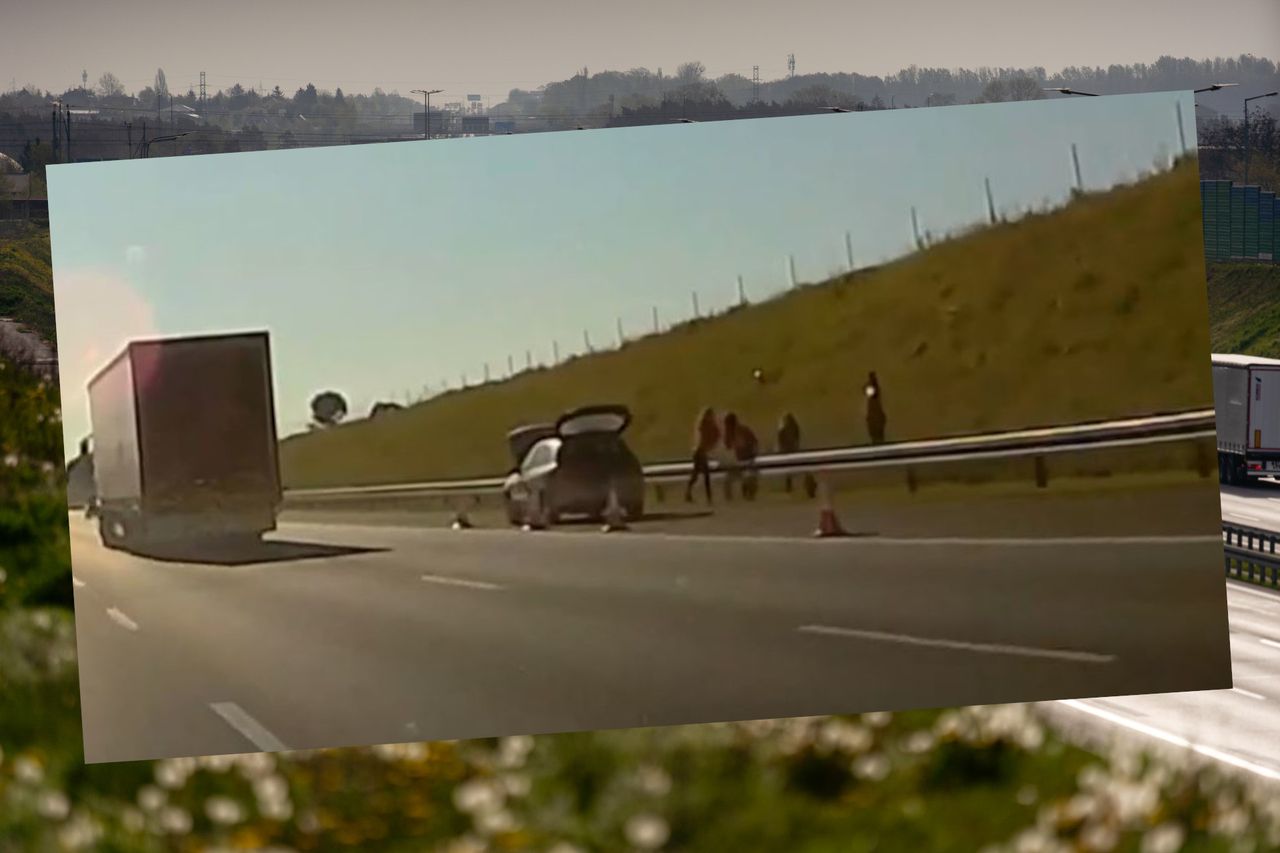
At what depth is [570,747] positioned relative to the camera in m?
5.99

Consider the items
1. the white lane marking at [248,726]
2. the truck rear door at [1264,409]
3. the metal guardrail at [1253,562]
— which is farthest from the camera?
the truck rear door at [1264,409]

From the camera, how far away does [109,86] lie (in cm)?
5019

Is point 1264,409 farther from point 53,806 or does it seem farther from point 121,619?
point 53,806

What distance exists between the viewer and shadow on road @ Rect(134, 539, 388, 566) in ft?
19.0

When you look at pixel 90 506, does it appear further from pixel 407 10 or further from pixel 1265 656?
pixel 407 10

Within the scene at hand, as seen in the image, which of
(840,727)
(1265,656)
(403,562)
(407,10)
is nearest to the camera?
(403,562)

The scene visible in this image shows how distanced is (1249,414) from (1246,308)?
1967 cm

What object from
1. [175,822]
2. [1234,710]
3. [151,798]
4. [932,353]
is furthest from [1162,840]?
[1234,710]

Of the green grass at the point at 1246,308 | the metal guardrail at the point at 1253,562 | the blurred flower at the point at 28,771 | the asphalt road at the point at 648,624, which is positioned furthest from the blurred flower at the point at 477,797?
the green grass at the point at 1246,308

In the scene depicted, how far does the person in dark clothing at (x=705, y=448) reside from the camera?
18.5ft

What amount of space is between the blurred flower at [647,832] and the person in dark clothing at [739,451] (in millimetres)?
1253

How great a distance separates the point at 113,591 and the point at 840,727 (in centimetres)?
306

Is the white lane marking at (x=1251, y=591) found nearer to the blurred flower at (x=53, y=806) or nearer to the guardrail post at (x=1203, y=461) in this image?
the guardrail post at (x=1203, y=461)

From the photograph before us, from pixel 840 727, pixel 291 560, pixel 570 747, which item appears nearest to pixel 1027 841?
pixel 840 727
